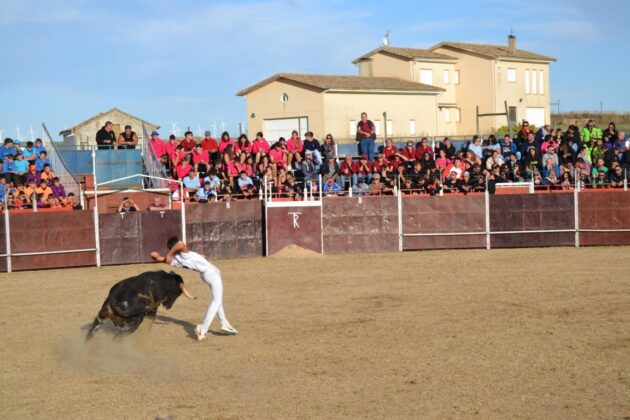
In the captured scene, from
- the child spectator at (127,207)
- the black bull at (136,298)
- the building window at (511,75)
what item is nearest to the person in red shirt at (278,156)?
the child spectator at (127,207)

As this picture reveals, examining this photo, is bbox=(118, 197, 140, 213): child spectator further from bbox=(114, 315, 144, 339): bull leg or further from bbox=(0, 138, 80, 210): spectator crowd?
bbox=(114, 315, 144, 339): bull leg

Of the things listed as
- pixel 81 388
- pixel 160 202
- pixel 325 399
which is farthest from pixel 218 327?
pixel 160 202

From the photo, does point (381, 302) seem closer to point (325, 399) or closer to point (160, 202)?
point (325, 399)

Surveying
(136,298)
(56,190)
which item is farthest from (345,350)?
(56,190)

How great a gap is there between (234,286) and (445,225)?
748cm

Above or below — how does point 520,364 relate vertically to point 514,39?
below

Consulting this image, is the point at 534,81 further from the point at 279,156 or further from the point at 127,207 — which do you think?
the point at 127,207

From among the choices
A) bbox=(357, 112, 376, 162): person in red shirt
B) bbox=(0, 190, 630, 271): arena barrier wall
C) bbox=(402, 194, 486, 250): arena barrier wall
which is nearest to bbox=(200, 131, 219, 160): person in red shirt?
bbox=(0, 190, 630, 271): arena barrier wall

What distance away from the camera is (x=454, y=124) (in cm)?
5409

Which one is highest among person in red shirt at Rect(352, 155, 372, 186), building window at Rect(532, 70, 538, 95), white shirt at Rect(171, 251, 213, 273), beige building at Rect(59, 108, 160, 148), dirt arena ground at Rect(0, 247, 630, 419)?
building window at Rect(532, 70, 538, 95)

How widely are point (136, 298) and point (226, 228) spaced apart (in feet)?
34.6

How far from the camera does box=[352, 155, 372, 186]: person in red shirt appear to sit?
2392 cm

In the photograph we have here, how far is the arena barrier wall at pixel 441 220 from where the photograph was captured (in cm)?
2266

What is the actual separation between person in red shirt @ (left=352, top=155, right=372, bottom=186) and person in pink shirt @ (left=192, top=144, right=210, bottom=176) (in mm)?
3935
